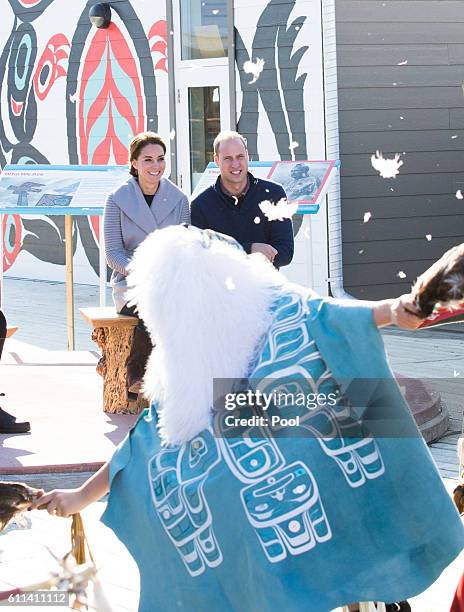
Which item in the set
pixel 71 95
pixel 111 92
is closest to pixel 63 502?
pixel 111 92

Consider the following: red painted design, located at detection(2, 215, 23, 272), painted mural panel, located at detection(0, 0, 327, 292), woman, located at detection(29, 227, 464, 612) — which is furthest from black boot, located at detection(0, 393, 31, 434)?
red painted design, located at detection(2, 215, 23, 272)

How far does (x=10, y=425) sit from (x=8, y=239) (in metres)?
8.44

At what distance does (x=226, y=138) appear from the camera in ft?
17.2

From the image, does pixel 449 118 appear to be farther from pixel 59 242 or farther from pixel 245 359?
pixel 245 359

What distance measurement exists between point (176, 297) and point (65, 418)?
3637 mm

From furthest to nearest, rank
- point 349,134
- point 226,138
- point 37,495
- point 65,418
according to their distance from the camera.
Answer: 1. point 349,134
2. point 65,418
3. point 226,138
4. point 37,495

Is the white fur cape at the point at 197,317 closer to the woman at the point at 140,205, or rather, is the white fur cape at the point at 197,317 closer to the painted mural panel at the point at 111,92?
the woman at the point at 140,205

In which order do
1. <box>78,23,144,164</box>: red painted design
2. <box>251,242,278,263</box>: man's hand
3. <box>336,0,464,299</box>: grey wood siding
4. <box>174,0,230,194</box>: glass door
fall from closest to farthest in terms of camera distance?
1. <box>251,242,278,263</box>: man's hand
2. <box>336,0,464,299</box>: grey wood siding
3. <box>174,0,230,194</box>: glass door
4. <box>78,23,144,164</box>: red painted design

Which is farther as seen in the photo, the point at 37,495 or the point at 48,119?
the point at 48,119

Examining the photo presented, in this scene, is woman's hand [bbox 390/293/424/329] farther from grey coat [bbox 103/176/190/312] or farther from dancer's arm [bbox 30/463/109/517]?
grey coat [bbox 103/176/190/312]

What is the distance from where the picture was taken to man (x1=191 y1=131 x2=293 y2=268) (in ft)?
17.2

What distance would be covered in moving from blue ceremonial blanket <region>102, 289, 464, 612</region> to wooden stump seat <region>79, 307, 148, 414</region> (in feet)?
11.8

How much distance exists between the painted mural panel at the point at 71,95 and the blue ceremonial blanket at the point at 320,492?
9074 millimetres

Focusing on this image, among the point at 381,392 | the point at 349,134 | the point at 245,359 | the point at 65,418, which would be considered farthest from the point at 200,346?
the point at 349,134
